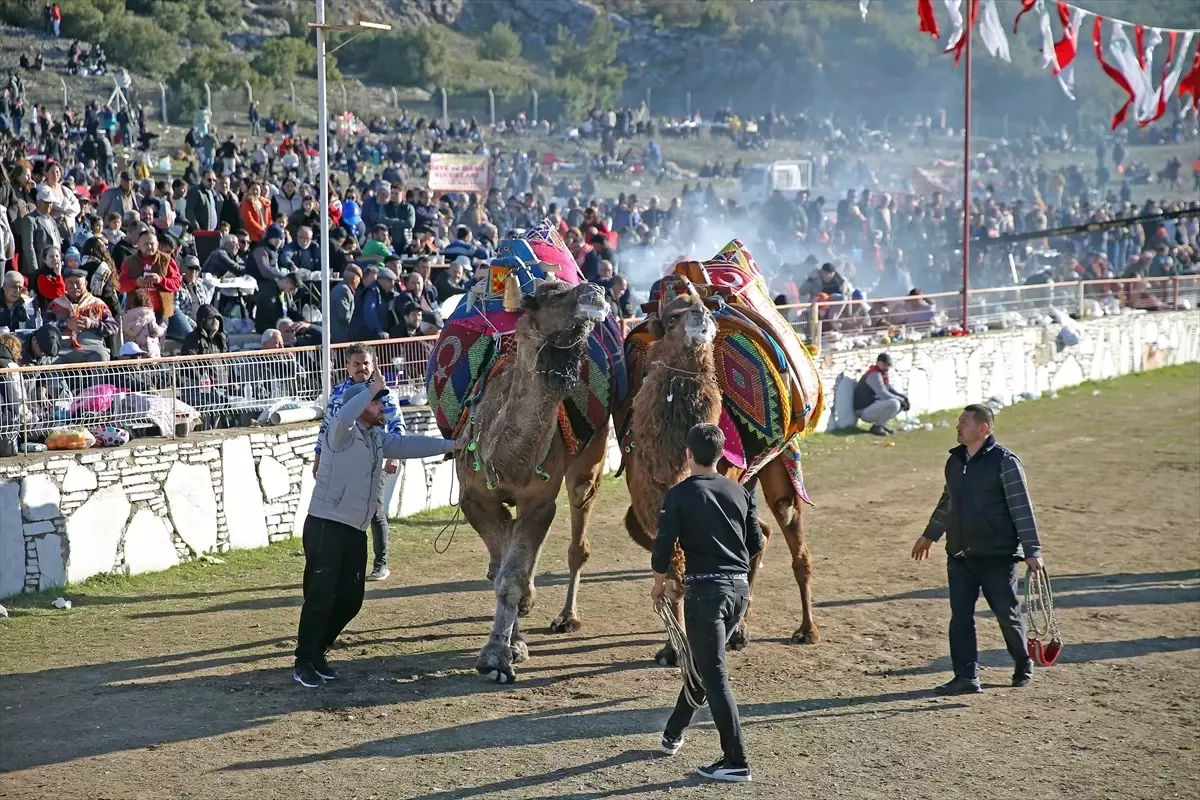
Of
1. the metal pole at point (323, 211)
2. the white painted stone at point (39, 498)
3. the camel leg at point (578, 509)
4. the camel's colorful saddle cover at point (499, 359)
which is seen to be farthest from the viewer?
the metal pole at point (323, 211)

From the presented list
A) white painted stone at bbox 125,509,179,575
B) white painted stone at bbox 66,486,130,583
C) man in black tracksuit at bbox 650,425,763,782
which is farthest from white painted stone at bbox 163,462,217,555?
man in black tracksuit at bbox 650,425,763,782

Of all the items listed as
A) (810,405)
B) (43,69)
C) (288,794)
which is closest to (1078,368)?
(810,405)

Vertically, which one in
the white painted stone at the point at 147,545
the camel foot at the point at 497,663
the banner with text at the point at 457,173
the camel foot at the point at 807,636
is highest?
the banner with text at the point at 457,173

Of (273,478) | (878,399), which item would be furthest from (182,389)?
(878,399)

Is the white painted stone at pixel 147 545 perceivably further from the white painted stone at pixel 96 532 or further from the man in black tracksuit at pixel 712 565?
the man in black tracksuit at pixel 712 565

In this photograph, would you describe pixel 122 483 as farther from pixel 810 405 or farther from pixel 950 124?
pixel 950 124

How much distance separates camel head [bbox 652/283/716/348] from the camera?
8289 mm

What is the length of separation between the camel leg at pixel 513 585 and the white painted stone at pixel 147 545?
3744mm

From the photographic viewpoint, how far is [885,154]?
60.5 metres

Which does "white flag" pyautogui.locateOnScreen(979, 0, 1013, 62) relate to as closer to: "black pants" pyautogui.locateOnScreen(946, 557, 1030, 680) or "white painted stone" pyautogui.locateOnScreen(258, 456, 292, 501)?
"white painted stone" pyautogui.locateOnScreen(258, 456, 292, 501)

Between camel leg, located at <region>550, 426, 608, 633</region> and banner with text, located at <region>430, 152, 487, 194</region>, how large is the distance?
15008 mm

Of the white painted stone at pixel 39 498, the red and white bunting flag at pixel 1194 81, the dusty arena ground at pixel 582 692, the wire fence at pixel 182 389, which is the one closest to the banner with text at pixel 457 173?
the wire fence at pixel 182 389

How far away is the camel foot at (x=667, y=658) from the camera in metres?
8.86

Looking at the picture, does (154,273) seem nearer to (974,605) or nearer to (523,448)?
(523,448)
